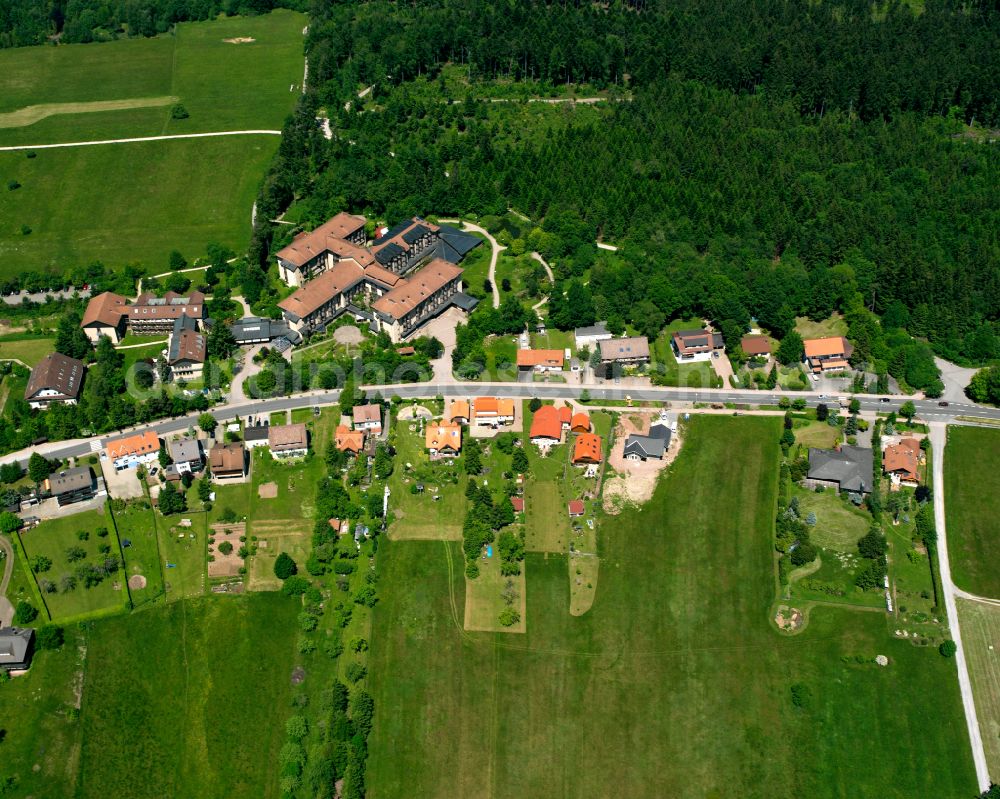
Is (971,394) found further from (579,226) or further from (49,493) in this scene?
(49,493)

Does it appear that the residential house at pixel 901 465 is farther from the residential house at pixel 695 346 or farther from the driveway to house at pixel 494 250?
the driveway to house at pixel 494 250

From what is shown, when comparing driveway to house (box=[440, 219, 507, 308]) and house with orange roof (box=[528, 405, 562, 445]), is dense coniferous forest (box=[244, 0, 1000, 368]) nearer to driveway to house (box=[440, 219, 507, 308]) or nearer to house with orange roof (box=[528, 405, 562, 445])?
driveway to house (box=[440, 219, 507, 308])

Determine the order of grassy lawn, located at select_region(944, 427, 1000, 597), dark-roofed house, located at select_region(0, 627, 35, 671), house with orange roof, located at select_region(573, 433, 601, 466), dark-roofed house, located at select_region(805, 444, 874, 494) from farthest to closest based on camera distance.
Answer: house with orange roof, located at select_region(573, 433, 601, 466) → dark-roofed house, located at select_region(805, 444, 874, 494) → grassy lawn, located at select_region(944, 427, 1000, 597) → dark-roofed house, located at select_region(0, 627, 35, 671)

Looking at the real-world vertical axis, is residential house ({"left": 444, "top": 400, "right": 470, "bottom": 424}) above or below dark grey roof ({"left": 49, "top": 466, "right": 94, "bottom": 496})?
above

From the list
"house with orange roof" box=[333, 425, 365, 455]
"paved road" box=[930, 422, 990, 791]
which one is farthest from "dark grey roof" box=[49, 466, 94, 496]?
"paved road" box=[930, 422, 990, 791]

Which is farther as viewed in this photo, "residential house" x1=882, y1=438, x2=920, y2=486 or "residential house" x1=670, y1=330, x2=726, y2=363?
"residential house" x1=670, y1=330, x2=726, y2=363

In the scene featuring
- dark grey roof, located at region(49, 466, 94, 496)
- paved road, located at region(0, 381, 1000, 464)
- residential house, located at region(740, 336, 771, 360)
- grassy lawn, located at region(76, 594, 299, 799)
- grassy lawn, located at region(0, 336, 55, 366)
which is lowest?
grassy lawn, located at region(76, 594, 299, 799)
